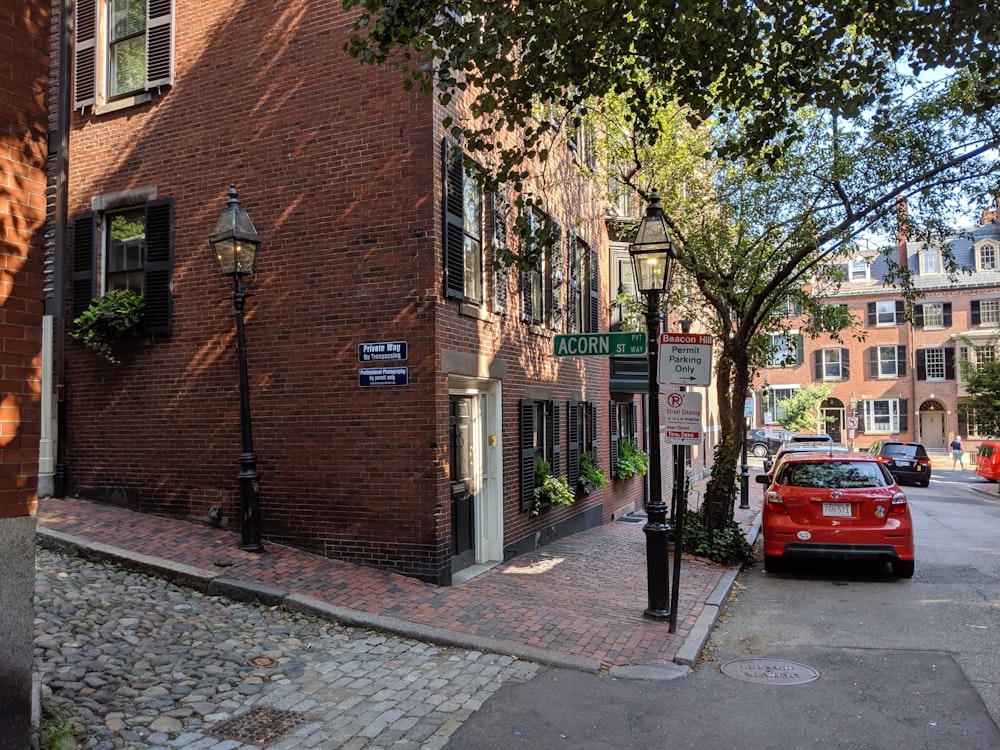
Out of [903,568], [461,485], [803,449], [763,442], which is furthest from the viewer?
[763,442]

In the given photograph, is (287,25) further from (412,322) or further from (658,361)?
(658,361)

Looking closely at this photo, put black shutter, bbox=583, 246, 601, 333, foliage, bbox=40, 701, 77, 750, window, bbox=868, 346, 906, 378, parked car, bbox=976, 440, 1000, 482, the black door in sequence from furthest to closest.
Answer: window, bbox=868, 346, 906, 378
parked car, bbox=976, 440, 1000, 482
black shutter, bbox=583, 246, 601, 333
the black door
foliage, bbox=40, 701, 77, 750

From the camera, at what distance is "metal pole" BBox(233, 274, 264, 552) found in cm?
839

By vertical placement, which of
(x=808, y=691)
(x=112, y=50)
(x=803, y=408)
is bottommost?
(x=808, y=691)

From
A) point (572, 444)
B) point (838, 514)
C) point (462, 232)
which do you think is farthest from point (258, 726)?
point (572, 444)

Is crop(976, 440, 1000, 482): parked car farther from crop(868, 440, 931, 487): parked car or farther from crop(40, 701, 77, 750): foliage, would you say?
crop(40, 701, 77, 750): foliage

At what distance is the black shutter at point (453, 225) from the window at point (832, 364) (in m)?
45.6

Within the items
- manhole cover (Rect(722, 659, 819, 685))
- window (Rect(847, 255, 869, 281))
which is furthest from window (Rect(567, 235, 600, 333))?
window (Rect(847, 255, 869, 281))

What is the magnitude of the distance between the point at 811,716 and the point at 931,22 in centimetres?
529

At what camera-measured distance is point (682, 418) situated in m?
7.67

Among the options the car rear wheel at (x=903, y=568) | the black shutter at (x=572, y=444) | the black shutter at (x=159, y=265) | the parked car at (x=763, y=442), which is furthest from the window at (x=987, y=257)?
the black shutter at (x=159, y=265)

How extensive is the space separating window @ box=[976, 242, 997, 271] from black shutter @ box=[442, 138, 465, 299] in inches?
1837

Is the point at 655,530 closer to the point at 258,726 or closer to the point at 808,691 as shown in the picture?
the point at 808,691

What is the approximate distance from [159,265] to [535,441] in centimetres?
588
